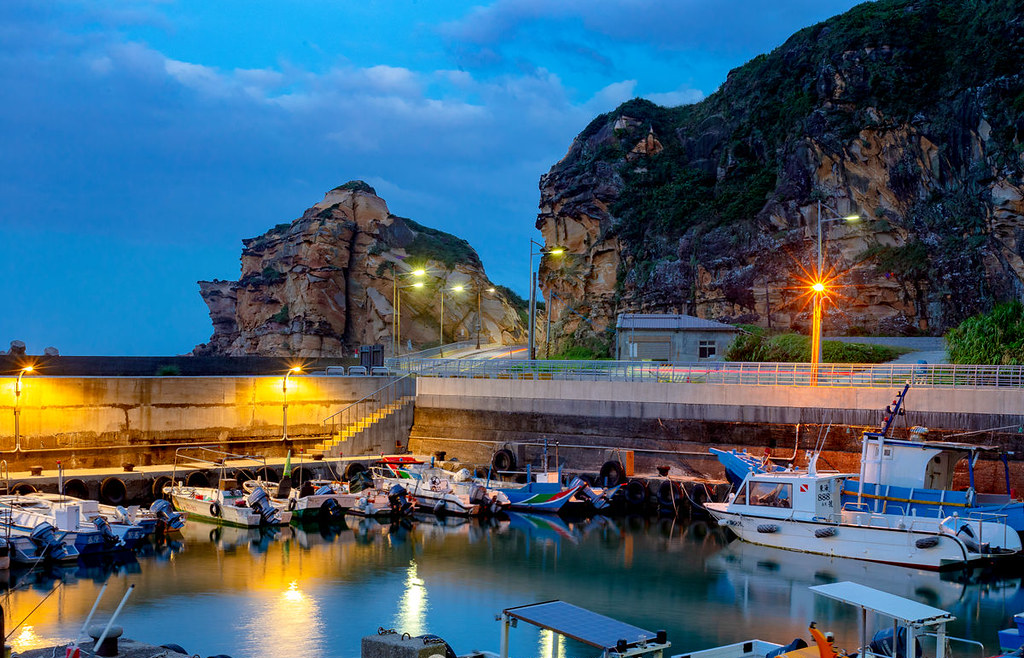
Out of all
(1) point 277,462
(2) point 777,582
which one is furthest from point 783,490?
(1) point 277,462

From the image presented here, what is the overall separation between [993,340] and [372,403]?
97.4 ft

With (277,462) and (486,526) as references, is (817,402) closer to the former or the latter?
(486,526)

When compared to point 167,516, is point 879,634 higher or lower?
higher

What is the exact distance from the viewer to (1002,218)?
5922 cm

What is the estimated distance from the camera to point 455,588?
80.0 ft

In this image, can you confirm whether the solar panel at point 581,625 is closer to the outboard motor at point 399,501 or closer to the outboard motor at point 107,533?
the outboard motor at point 107,533

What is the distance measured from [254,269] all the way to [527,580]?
284ft

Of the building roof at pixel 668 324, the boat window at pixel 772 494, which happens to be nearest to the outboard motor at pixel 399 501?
the boat window at pixel 772 494

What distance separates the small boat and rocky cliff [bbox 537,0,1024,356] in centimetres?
5283

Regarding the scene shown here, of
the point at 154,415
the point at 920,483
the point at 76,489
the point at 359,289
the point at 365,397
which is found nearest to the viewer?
the point at 920,483

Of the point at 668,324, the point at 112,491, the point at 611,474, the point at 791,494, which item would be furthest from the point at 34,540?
the point at 668,324

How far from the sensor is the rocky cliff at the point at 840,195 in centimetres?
6319

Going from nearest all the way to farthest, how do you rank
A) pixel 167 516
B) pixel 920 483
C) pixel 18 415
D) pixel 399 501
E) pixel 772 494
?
pixel 920 483 → pixel 772 494 → pixel 167 516 → pixel 399 501 → pixel 18 415

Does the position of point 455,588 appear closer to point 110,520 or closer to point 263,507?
point 263,507
